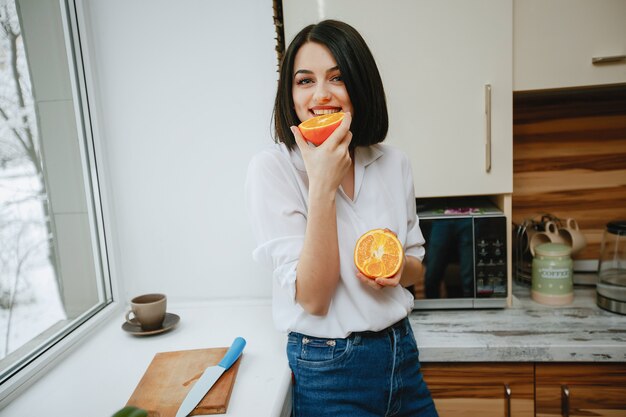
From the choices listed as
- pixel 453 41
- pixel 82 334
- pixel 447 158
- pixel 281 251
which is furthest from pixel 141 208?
pixel 453 41

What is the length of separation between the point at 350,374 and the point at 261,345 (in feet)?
1.15

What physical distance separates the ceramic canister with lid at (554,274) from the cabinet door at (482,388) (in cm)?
36

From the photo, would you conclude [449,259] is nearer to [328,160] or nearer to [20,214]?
[328,160]

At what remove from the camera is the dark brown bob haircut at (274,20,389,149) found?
956 mm

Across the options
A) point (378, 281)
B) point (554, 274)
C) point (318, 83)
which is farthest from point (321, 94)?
point (554, 274)

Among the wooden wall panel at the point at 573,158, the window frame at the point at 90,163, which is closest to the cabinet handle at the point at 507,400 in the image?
the wooden wall panel at the point at 573,158

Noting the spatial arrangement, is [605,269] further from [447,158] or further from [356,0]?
[356,0]

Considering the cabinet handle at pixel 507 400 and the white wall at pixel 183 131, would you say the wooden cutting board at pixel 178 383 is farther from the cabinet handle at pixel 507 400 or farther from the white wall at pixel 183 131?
the cabinet handle at pixel 507 400

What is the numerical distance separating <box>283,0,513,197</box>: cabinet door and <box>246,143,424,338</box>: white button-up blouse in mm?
428

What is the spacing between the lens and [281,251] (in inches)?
35.3

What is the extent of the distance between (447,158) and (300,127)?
2.27ft

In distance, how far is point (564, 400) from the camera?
1.29 meters

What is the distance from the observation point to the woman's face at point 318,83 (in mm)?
962

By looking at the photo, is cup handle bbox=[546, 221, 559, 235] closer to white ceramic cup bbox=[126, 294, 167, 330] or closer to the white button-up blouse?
the white button-up blouse
